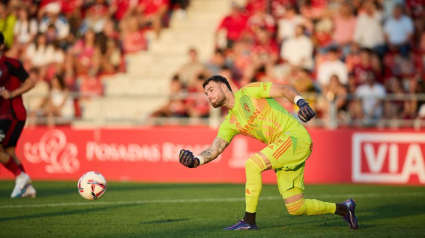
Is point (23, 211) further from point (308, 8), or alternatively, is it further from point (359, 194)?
point (308, 8)

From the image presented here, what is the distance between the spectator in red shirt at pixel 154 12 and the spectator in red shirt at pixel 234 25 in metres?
2.08

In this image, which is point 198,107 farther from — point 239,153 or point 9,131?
point 9,131

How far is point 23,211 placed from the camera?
416 inches

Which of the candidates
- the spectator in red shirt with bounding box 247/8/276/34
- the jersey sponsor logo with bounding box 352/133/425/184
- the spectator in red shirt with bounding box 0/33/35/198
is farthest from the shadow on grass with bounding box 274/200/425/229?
the spectator in red shirt with bounding box 247/8/276/34

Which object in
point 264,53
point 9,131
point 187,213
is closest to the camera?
point 187,213

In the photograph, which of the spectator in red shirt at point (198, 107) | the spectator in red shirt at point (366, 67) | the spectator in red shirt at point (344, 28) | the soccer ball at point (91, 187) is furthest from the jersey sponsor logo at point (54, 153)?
the soccer ball at point (91, 187)

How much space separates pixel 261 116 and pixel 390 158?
8381 millimetres

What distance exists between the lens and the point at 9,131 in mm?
12281

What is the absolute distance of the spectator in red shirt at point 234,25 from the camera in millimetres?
20547

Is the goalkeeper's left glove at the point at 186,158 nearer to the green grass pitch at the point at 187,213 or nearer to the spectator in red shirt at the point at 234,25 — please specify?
the green grass pitch at the point at 187,213

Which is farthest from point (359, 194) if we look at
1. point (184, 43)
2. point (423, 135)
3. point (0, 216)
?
point (184, 43)

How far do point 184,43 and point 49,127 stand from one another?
599cm

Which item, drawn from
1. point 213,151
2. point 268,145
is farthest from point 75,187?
point 268,145

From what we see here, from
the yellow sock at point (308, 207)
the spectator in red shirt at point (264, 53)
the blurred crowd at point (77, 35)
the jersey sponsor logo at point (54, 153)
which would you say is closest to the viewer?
the yellow sock at point (308, 207)
